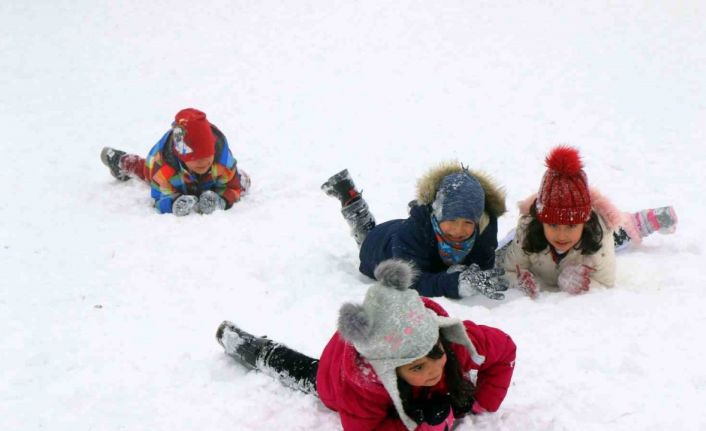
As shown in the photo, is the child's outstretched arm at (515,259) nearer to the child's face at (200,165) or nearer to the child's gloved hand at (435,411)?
the child's gloved hand at (435,411)

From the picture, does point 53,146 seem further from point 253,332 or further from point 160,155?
point 253,332

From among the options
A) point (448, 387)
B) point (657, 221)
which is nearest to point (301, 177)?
point (657, 221)

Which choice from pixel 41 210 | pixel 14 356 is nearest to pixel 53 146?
pixel 41 210

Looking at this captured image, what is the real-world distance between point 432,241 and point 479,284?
44 centimetres

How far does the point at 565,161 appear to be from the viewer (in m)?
3.88

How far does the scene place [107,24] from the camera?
13.2 metres

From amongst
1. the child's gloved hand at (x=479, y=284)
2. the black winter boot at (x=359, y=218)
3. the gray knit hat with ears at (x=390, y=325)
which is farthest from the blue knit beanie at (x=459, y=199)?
the gray knit hat with ears at (x=390, y=325)

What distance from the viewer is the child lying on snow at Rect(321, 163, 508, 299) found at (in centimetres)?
418

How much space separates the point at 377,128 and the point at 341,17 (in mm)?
4894

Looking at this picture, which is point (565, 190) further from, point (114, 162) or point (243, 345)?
point (114, 162)

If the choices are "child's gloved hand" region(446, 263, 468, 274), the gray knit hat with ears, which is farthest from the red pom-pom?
the gray knit hat with ears

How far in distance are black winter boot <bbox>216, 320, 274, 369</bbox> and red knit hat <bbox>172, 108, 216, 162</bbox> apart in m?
2.58

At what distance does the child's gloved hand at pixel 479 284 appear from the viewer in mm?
4207

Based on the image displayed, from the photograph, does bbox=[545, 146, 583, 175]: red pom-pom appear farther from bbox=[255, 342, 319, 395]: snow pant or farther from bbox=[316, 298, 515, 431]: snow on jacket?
bbox=[255, 342, 319, 395]: snow pant
